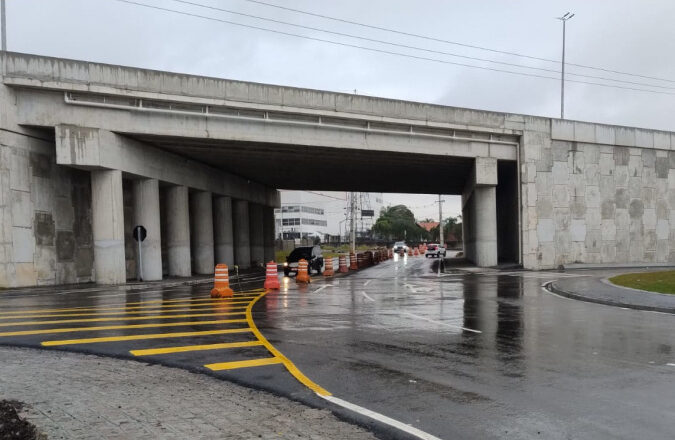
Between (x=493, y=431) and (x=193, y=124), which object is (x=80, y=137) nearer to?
(x=193, y=124)

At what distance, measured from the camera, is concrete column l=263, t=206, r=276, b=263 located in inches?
1971

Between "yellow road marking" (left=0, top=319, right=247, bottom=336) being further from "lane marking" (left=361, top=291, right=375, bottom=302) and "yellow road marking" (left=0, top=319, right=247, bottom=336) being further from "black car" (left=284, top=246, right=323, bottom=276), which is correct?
"black car" (left=284, top=246, right=323, bottom=276)

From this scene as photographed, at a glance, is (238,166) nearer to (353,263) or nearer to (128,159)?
(128,159)

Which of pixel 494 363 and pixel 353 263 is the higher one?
pixel 494 363

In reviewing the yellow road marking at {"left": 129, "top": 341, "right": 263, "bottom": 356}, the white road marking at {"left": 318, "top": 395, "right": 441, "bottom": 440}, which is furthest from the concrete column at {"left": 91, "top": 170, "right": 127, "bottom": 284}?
the white road marking at {"left": 318, "top": 395, "right": 441, "bottom": 440}

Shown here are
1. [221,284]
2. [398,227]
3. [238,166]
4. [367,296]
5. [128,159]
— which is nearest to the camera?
[367,296]

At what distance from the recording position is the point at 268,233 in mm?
50844

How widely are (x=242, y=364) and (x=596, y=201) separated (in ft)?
110

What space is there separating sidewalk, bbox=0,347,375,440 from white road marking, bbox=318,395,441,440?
0.31 m

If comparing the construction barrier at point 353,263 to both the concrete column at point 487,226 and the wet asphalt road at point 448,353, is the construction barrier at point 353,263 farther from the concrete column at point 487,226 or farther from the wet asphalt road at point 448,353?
the wet asphalt road at point 448,353

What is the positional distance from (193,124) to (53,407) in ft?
73.9

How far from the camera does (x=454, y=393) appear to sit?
6227 millimetres

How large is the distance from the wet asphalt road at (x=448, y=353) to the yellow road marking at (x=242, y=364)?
0.37ft

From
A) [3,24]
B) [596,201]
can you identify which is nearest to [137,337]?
[3,24]
